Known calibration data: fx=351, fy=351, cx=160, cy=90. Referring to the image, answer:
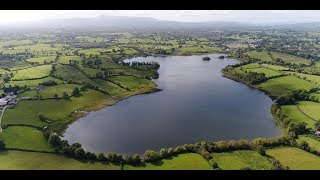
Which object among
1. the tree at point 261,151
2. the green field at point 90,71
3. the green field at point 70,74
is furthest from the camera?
the green field at point 90,71

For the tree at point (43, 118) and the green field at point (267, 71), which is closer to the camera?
the tree at point (43, 118)

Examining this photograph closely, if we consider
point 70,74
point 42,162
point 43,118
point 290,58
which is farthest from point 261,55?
point 42,162

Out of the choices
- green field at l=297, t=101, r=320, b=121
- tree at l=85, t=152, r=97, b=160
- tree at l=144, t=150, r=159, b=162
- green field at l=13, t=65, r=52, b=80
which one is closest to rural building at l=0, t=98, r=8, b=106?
green field at l=13, t=65, r=52, b=80

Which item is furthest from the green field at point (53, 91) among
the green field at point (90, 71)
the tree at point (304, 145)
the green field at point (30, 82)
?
the tree at point (304, 145)

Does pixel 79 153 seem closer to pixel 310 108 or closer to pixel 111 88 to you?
pixel 111 88

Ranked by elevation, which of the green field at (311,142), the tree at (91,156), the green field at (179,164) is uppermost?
the green field at (311,142)

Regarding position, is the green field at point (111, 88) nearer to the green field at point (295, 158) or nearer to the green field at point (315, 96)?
the green field at point (315, 96)

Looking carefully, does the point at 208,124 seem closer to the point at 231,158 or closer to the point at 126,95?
the point at 231,158
